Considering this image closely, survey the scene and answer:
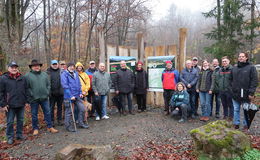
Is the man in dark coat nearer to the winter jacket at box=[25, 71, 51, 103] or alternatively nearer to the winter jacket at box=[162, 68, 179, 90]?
the winter jacket at box=[162, 68, 179, 90]

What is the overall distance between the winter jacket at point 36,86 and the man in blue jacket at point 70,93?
510 mm

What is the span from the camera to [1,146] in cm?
465

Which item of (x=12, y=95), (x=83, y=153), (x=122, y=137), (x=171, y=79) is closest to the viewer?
(x=83, y=153)

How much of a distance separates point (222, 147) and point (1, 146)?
5082 millimetres

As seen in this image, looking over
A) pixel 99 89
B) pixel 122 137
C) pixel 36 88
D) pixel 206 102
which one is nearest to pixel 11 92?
pixel 36 88

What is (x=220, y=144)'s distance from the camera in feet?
11.4

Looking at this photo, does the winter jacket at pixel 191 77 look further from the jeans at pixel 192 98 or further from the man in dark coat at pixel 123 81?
the man in dark coat at pixel 123 81

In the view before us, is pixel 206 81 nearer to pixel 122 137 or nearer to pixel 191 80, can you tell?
pixel 191 80

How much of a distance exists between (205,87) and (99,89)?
348 cm

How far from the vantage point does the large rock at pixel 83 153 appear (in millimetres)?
3268

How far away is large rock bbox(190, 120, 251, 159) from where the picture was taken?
3.48 metres

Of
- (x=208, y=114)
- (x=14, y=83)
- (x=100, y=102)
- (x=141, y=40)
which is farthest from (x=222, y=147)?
(x=141, y=40)

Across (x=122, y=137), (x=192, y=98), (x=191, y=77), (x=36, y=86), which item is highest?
(x=191, y=77)

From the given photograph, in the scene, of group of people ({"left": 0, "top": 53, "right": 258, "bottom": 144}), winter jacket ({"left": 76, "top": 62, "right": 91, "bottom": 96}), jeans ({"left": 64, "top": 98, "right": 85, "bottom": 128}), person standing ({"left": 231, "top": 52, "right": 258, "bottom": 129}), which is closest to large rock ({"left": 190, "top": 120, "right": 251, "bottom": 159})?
person standing ({"left": 231, "top": 52, "right": 258, "bottom": 129})
